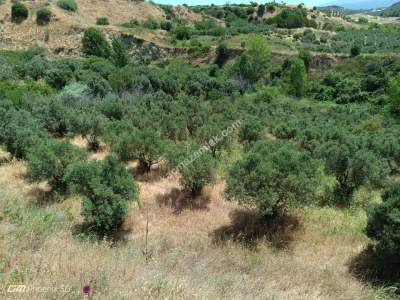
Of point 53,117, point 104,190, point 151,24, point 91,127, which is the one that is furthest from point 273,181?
point 151,24

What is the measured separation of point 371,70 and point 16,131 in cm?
4562

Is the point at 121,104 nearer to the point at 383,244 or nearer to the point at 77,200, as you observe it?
the point at 77,200

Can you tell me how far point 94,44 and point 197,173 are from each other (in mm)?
43988

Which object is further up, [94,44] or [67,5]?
[67,5]

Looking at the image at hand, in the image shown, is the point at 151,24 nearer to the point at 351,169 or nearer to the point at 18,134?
the point at 18,134

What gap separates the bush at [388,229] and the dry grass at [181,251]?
94 centimetres

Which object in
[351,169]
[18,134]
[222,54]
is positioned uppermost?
[351,169]

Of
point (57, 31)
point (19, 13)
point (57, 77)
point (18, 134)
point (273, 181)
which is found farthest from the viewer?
point (19, 13)

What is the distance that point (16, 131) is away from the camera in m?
16.1

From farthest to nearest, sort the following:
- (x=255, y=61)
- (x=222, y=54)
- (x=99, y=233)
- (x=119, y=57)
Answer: (x=222, y=54)
(x=255, y=61)
(x=119, y=57)
(x=99, y=233)

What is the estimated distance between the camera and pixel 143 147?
1477 cm

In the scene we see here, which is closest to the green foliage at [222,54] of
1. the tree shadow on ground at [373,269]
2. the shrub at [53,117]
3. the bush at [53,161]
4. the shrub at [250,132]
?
the shrub at [250,132]

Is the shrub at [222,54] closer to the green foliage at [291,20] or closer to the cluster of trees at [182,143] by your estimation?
the cluster of trees at [182,143]

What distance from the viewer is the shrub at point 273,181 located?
35.4 ft
